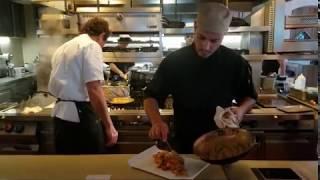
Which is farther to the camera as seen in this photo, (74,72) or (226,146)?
(74,72)

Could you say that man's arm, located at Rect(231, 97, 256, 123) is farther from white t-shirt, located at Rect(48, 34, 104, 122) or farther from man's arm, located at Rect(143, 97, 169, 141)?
white t-shirt, located at Rect(48, 34, 104, 122)

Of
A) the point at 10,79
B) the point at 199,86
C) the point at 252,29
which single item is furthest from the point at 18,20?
the point at 199,86

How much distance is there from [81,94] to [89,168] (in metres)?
0.90

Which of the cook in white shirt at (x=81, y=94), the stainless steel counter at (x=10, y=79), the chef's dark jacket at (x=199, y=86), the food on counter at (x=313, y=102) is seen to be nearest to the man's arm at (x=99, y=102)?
the cook in white shirt at (x=81, y=94)

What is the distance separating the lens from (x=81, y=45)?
1.89 metres

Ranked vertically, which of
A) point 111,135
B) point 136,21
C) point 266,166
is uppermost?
point 136,21

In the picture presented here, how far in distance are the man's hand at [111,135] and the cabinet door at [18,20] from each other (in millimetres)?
2677

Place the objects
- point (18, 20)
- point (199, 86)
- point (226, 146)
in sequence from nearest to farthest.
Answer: point (226, 146) < point (199, 86) < point (18, 20)

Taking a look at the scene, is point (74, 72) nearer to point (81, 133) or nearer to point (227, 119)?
point (81, 133)

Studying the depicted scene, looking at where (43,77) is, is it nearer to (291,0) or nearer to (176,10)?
(176,10)

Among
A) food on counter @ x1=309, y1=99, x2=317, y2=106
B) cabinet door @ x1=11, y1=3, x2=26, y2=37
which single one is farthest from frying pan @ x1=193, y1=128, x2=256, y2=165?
cabinet door @ x1=11, y1=3, x2=26, y2=37

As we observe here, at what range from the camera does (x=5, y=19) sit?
387 cm

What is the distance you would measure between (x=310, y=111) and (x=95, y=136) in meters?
1.44

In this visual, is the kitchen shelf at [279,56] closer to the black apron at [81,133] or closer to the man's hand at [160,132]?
the black apron at [81,133]
